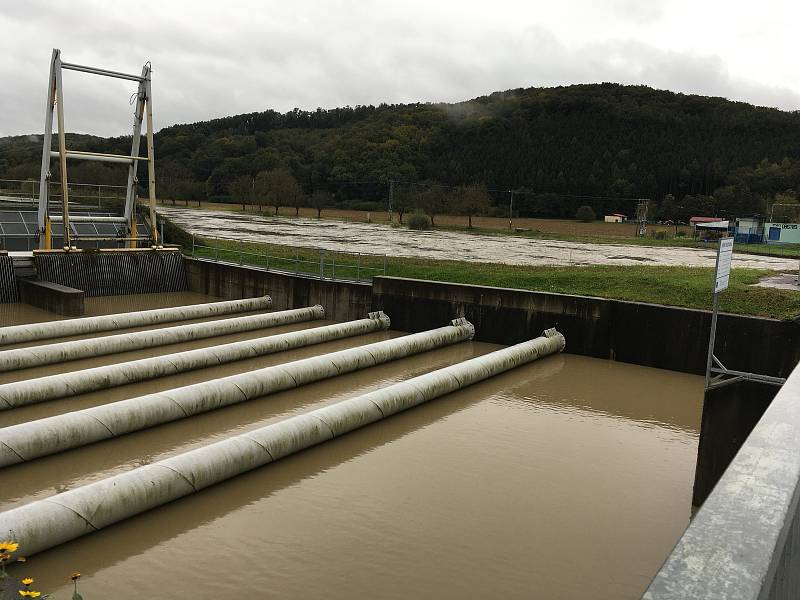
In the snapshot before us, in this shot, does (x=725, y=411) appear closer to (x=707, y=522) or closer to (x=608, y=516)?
(x=608, y=516)

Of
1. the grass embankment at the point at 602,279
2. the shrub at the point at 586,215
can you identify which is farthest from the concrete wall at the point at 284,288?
the shrub at the point at 586,215

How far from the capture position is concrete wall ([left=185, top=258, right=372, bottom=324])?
2192 cm

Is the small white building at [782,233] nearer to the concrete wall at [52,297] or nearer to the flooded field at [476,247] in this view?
the flooded field at [476,247]

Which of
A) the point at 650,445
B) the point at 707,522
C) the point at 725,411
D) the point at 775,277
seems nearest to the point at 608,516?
the point at 725,411

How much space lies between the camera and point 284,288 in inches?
919

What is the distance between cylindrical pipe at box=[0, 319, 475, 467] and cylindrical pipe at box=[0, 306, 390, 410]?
1426mm

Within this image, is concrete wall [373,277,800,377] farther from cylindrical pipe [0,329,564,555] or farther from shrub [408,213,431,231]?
shrub [408,213,431,231]

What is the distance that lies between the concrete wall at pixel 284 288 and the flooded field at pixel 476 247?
28.6 ft

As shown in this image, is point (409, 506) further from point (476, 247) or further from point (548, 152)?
point (548, 152)

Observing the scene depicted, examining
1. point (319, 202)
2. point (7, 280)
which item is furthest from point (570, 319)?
point (319, 202)

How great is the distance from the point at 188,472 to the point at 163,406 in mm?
2827

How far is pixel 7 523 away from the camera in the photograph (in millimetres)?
6863

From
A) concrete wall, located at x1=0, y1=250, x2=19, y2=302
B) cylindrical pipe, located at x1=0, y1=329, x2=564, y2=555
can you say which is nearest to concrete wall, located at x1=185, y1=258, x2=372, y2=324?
concrete wall, located at x1=0, y1=250, x2=19, y2=302

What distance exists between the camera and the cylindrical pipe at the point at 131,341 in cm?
1423
